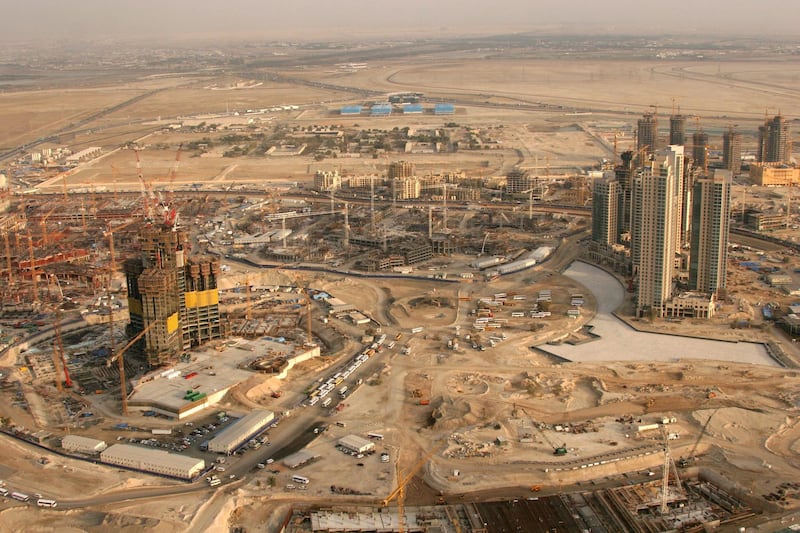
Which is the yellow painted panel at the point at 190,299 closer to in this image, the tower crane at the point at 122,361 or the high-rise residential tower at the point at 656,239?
the tower crane at the point at 122,361

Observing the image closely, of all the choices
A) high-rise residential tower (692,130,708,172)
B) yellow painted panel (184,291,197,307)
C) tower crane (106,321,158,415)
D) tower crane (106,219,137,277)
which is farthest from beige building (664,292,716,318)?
high-rise residential tower (692,130,708,172)

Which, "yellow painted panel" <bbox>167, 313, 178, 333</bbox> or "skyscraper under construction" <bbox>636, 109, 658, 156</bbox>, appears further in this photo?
"skyscraper under construction" <bbox>636, 109, 658, 156</bbox>

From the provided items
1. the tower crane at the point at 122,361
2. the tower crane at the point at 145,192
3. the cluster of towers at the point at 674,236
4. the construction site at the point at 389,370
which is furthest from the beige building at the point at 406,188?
the tower crane at the point at 122,361

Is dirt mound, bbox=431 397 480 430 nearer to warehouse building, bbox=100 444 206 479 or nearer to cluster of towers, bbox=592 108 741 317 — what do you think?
warehouse building, bbox=100 444 206 479

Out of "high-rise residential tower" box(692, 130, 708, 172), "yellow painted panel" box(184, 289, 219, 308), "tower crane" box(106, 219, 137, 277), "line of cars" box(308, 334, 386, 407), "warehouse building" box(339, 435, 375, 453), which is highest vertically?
"high-rise residential tower" box(692, 130, 708, 172)

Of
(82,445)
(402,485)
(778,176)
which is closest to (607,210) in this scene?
(778,176)

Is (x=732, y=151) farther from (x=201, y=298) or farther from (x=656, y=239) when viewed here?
(x=201, y=298)
